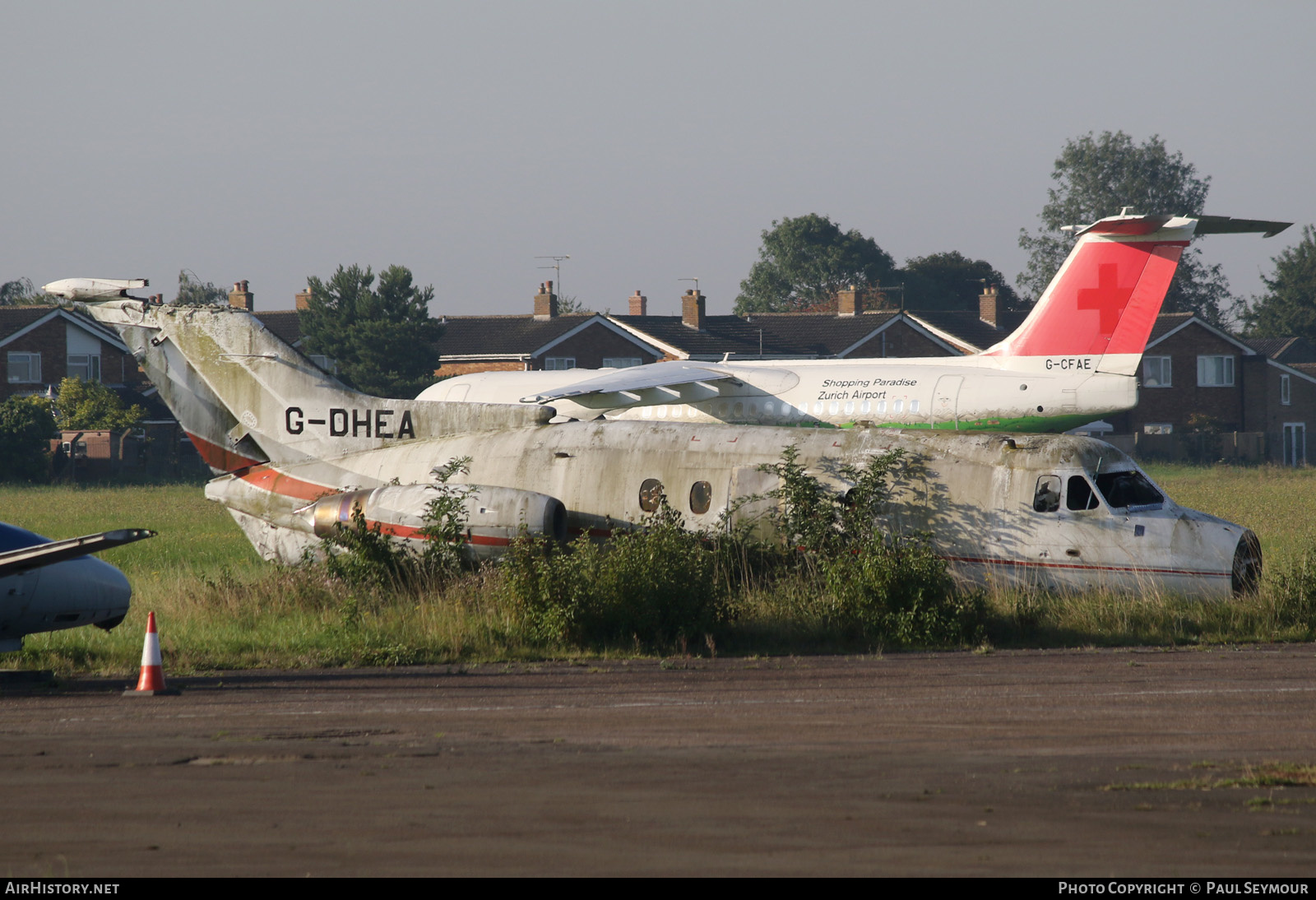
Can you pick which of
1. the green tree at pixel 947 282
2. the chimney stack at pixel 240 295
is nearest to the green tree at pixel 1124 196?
the green tree at pixel 947 282

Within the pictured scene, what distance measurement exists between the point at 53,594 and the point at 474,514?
6043 millimetres

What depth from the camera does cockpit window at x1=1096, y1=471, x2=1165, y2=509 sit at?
17.6 meters

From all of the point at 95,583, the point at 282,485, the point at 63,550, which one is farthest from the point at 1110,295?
the point at 63,550

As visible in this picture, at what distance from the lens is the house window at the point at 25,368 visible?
69.6 meters

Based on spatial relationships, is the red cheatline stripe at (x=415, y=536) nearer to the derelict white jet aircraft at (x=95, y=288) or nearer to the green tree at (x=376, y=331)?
the derelict white jet aircraft at (x=95, y=288)

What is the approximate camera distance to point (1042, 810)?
8.15 metres

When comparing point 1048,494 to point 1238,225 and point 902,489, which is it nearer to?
point 902,489

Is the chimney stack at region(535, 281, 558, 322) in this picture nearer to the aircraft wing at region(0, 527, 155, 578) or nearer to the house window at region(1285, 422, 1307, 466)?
the house window at region(1285, 422, 1307, 466)

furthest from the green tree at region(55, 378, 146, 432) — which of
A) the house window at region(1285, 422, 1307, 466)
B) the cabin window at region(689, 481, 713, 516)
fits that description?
the house window at region(1285, 422, 1307, 466)

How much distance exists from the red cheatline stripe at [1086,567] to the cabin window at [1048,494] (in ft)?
2.41

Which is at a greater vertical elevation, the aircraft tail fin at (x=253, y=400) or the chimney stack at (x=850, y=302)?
the chimney stack at (x=850, y=302)

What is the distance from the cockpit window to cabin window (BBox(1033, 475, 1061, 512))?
516 mm

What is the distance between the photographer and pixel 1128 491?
17.7 m
